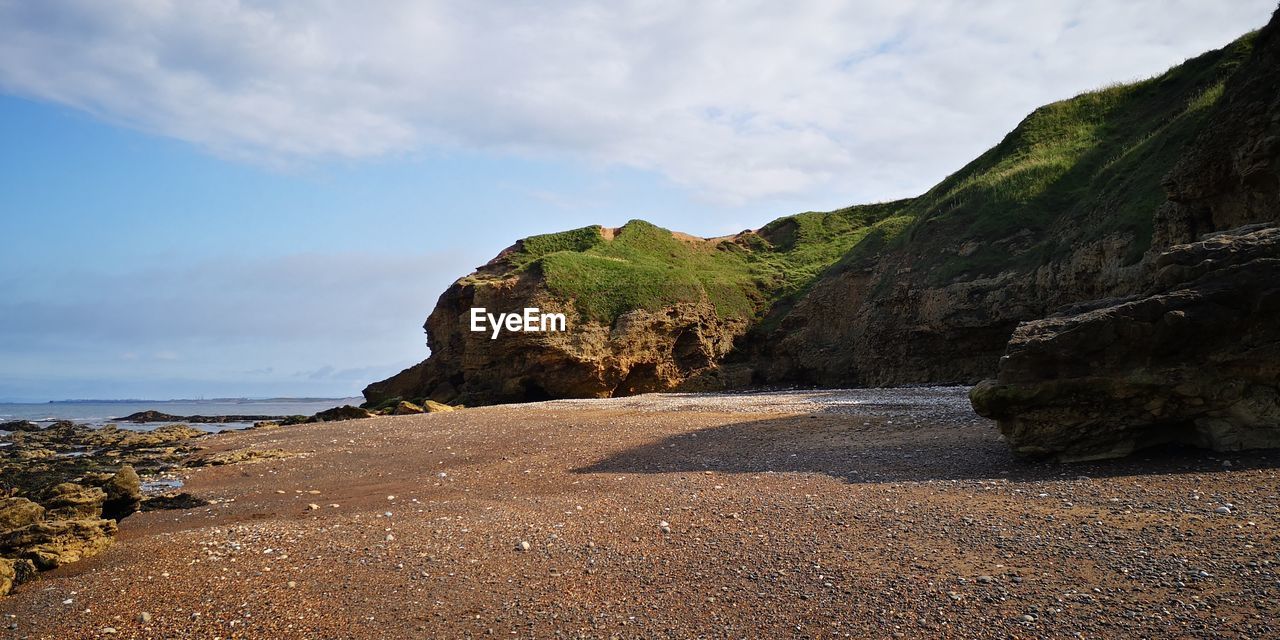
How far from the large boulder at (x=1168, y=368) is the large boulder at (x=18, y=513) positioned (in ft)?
45.8

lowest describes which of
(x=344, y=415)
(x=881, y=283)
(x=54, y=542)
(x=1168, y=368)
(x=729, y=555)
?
(x=729, y=555)

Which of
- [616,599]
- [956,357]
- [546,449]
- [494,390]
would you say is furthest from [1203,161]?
[494,390]

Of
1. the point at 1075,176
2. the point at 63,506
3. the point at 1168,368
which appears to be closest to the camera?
the point at 1168,368

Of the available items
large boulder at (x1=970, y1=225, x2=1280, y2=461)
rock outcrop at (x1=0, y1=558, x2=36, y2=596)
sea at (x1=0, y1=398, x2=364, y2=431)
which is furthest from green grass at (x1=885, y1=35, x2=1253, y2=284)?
sea at (x1=0, y1=398, x2=364, y2=431)

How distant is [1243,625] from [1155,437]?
579 cm

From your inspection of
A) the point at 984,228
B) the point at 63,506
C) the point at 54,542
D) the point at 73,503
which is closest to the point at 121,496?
the point at 73,503

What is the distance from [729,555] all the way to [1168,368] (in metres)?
7.17

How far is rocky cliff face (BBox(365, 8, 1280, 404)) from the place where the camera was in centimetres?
2708

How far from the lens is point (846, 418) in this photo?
50.9ft

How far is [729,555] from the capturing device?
7.03 meters

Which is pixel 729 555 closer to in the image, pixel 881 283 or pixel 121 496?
pixel 121 496

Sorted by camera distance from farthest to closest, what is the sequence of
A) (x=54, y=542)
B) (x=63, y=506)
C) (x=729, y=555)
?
(x=63, y=506)
(x=54, y=542)
(x=729, y=555)

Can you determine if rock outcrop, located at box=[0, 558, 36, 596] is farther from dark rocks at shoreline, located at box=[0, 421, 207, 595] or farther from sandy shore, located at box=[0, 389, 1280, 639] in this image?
sandy shore, located at box=[0, 389, 1280, 639]

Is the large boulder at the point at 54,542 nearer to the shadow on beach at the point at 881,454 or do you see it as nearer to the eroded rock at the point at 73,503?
the eroded rock at the point at 73,503
